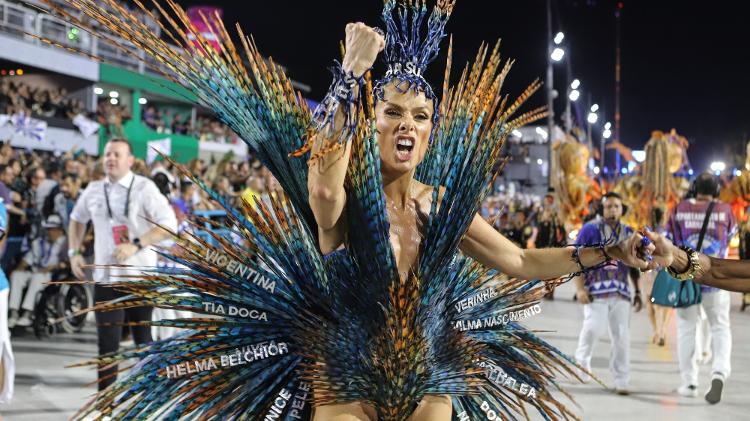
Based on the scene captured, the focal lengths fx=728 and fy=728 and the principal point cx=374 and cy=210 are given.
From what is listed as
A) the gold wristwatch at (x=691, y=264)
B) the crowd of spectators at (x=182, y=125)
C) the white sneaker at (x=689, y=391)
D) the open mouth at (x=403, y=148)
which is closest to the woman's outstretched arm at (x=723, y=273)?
the gold wristwatch at (x=691, y=264)

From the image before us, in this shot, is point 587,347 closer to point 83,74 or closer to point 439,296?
point 439,296

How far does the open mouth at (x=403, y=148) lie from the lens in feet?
6.84

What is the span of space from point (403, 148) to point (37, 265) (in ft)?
21.2

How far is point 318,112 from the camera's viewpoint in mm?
1753

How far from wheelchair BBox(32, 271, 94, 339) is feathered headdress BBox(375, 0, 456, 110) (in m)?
5.96

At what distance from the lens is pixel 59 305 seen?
291 inches

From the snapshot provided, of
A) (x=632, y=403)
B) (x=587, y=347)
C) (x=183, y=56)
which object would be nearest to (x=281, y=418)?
(x=183, y=56)

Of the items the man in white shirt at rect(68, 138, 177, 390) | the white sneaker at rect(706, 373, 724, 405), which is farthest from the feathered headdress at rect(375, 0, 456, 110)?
the white sneaker at rect(706, 373, 724, 405)

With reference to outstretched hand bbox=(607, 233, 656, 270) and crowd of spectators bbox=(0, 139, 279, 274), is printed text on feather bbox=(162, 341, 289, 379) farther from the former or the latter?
crowd of spectators bbox=(0, 139, 279, 274)

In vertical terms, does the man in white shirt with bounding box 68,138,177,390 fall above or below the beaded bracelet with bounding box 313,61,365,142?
below

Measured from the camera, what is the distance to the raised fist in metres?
1.72

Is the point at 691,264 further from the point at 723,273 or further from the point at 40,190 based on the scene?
the point at 40,190

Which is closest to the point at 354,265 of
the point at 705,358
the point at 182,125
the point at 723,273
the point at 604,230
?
the point at 723,273

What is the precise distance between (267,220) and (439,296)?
603 millimetres
